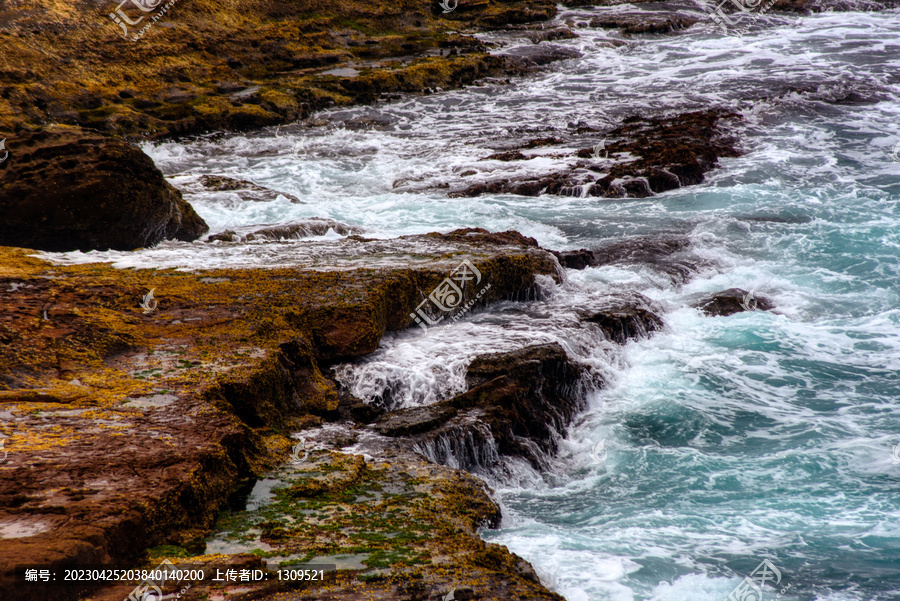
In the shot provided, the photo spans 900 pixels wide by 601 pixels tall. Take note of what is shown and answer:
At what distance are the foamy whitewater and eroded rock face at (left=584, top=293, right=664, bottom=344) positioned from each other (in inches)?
10.3

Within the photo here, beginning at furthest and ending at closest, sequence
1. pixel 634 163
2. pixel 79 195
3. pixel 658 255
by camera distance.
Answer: pixel 634 163 → pixel 658 255 → pixel 79 195

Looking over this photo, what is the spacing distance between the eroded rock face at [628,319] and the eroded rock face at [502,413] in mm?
1418

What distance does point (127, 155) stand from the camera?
41.2 feet

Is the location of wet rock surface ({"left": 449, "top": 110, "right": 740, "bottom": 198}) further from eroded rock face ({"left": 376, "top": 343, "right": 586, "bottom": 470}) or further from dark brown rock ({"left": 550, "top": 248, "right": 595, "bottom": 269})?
eroded rock face ({"left": 376, "top": 343, "right": 586, "bottom": 470})

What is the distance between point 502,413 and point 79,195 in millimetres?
8331

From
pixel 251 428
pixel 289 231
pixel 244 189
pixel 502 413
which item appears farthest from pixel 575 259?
pixel 244 189

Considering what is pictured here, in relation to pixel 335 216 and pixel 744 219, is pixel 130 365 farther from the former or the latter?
pixel 744 219

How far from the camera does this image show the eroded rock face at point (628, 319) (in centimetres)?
1109

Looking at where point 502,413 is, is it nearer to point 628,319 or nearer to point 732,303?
point 628,319

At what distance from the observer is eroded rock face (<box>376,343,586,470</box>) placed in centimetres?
784

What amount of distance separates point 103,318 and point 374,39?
1199 inches

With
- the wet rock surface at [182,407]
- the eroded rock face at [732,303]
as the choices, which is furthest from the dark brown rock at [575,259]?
the wet rock surface at [182,407]

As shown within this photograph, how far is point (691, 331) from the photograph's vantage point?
12.1 m

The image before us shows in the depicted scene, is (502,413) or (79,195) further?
(79,195)
